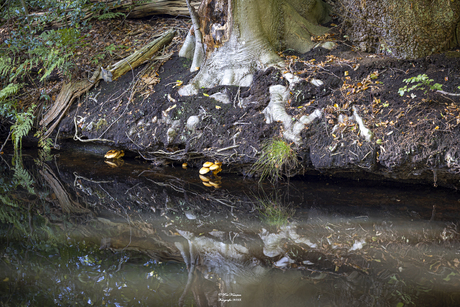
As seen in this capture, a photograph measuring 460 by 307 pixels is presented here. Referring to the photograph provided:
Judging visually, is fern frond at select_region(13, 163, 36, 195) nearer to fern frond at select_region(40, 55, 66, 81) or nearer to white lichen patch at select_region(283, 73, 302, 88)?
fern frond at select_region(40, 55, 66, 81)

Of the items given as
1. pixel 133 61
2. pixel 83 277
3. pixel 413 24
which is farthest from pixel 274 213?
pixel 133 61

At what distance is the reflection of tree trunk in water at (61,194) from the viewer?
129 inches

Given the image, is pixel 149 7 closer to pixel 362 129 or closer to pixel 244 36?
pixel 244 36

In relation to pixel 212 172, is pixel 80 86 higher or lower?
higher

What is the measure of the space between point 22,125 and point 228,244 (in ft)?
16.1

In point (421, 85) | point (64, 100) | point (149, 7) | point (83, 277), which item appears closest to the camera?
point (83, 277)

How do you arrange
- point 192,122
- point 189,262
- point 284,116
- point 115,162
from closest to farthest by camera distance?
point 189,262 < point 284,116 < point 192,122 < point 115,162

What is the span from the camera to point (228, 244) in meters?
2.51

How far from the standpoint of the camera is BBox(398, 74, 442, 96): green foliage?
3.46m

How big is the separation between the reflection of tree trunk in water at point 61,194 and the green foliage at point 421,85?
11.9 ft

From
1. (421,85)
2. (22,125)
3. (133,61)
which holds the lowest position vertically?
(22,125)

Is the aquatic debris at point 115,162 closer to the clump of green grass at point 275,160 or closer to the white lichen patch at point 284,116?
the clump of green grass at point 275,160

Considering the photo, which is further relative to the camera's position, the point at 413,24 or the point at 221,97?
the point at 221,97

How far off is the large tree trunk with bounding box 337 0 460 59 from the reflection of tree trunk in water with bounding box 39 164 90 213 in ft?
13.6
